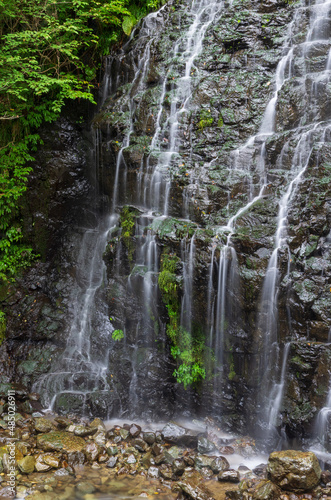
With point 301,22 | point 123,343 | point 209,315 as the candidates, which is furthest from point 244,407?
point 301,22

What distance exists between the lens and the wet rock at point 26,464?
5375 mm

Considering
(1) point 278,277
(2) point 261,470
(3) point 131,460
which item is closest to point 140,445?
(3) point 131,460

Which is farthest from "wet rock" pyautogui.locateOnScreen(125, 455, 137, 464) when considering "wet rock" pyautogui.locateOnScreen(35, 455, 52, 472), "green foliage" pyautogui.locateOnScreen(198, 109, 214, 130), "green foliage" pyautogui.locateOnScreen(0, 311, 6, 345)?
"green foliage" pyautogui.locateOnScreen(198, 109, 214, 130)

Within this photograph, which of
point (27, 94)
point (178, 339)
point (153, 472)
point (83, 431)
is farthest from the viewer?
point (27, 94)

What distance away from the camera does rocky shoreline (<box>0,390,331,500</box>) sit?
4.89 meters

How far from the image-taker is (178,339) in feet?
24.2

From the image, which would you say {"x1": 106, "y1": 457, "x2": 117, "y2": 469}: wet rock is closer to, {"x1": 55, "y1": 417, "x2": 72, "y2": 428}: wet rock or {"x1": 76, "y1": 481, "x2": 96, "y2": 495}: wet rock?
{"x1": 76, "y1": 481, "x2": 96, "y2": 495}: wet rock

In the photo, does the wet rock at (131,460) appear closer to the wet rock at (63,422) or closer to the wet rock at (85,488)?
the wet rock at (85,488)

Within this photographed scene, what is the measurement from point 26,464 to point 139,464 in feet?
5.98

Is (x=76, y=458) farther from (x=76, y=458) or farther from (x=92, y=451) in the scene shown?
(x=92, y=451)

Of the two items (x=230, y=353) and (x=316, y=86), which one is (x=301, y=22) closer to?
(x=316, y=86)

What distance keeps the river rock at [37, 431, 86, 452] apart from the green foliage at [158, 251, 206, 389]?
2.29 meters

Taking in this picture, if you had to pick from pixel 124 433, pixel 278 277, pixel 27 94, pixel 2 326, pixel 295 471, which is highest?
pixel 27 94

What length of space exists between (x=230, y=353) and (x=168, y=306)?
1.62m
